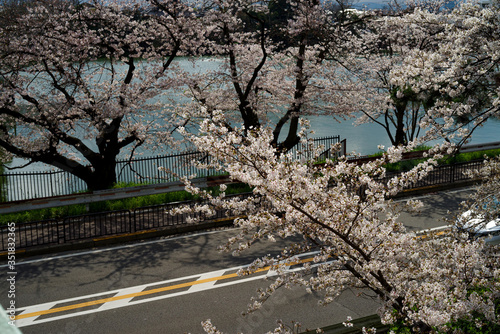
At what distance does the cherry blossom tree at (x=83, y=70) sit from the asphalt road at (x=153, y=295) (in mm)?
5498

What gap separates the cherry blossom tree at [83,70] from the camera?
14664mm

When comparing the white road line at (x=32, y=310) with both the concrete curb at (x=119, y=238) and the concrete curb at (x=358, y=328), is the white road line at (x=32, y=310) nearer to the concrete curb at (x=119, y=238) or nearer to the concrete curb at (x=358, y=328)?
the concrete curb at (x=119, y=238)

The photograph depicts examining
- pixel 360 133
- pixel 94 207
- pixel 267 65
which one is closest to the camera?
pixel 94 207

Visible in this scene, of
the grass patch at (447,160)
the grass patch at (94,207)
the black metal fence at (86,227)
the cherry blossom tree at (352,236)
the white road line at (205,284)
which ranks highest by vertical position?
the cherry blossom tree at (352,236)

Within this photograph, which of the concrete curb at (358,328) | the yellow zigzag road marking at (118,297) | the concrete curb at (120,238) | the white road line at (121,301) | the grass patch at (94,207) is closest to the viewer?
the concrete curb at (358,328)

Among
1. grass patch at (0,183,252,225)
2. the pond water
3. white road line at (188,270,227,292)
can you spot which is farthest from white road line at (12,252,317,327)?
the pond water

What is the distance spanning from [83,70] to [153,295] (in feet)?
33.1

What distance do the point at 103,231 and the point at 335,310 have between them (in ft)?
23.7

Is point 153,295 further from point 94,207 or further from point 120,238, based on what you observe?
point 94,207

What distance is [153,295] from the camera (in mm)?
9797

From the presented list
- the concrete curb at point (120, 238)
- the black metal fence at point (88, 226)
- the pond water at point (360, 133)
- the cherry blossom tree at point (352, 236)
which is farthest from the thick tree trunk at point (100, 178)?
the pond water at point (360, 133)

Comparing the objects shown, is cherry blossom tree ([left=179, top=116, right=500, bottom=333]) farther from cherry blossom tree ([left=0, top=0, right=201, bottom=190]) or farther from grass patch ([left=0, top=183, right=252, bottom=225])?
cherry blossom tree ([left=0, top=0, right=201, bottom=190])

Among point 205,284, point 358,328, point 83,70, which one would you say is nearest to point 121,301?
point 205,284

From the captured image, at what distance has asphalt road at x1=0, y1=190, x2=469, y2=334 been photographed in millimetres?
8695
